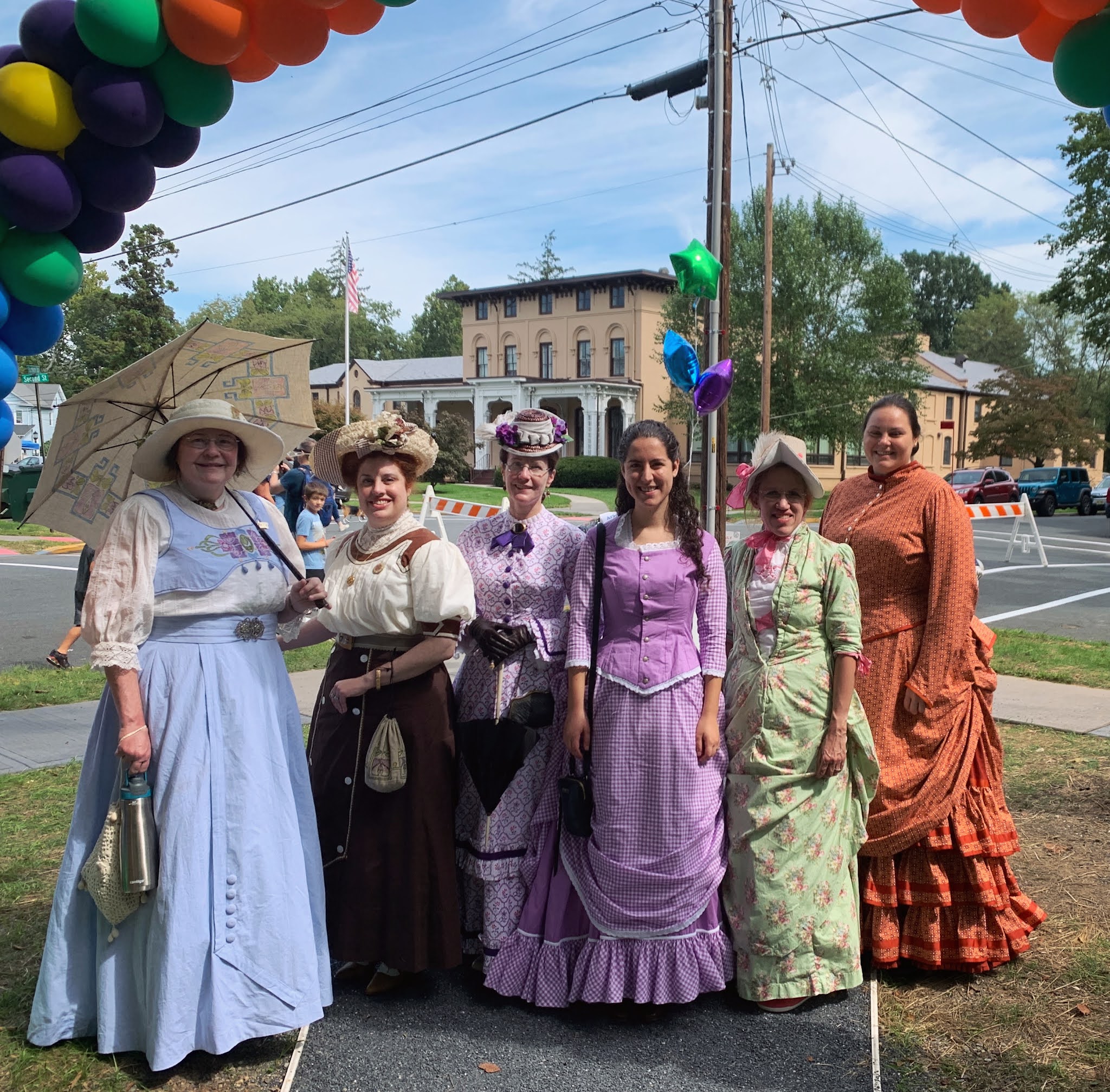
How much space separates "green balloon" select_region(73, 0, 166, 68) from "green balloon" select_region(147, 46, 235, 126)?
0.08 m

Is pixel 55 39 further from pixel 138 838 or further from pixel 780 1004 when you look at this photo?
pixel 780 1004

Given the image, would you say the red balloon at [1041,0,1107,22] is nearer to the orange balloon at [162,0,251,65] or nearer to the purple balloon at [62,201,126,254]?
the orange balloon at [162,0,251,65]

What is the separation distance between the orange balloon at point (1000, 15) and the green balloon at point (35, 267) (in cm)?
309

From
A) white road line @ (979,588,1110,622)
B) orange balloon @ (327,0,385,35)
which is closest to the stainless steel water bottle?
orange balloon @ (327,0,385,35)

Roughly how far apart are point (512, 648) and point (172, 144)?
2.10m

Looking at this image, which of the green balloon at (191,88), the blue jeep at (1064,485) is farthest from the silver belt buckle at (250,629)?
the blue jeep at (1064,485)

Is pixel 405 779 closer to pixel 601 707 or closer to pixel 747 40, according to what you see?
pixel 601 707

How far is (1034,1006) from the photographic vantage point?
11.2ft

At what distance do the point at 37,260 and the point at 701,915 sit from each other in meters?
3.02

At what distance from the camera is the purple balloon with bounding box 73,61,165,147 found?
10.5 feet

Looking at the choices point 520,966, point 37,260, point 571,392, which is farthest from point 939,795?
point 571,392

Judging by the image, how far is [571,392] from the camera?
45625 millimetres

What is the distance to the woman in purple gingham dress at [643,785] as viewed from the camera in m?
3.29

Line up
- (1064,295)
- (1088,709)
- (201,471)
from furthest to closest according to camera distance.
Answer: (1064,295), (1088,709), (201,471)
